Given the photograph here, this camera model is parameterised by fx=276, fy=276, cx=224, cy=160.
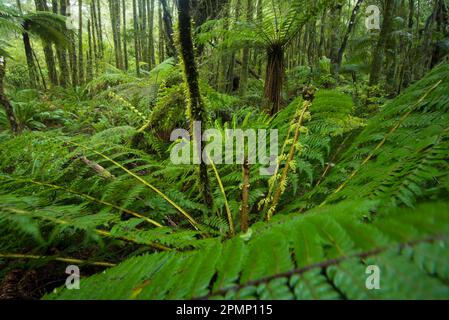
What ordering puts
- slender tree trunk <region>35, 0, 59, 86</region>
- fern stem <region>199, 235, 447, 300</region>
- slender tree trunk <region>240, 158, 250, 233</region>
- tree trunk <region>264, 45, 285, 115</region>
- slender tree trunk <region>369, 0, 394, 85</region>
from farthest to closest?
slender tree trunk <region>35, 0, 59, 86</region>
slender tree trunk <region>369, 0, 394, 85</region>
tree trunk <region>264, 45, 285, 115</region>
slender tree trunk <region>240, 158, 250, 233</region>
fern stem <region>199, 235, 447, 300</region>

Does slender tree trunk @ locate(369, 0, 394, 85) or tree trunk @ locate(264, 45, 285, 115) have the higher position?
slender tree trunk @ locate(369, 0, 394, 85)

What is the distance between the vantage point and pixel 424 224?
1.35 ft

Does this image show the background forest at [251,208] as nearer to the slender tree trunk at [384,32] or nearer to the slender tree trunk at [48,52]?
the slender tree trunk at [384,32]

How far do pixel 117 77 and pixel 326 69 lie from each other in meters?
3.83

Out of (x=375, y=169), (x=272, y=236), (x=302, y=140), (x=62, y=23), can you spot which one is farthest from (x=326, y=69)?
(x=62, y=23)

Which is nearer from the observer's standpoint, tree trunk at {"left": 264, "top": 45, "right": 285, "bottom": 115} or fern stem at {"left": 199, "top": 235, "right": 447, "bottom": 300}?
fern stem at {"left": 199, "top": 235, "right": 447, "bottom": 300}

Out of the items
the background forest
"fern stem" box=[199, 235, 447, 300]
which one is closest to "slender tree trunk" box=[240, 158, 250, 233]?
the background forest

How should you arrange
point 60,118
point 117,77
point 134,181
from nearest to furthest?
point 134,181 < point 117,77 < point 60,118

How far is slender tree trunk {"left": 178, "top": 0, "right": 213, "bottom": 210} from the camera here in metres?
0.98

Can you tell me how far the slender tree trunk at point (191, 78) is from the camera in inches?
38.7

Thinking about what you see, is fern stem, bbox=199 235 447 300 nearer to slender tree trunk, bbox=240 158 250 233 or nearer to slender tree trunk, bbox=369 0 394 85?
slender tree trunk, bbox=240 158 250 233

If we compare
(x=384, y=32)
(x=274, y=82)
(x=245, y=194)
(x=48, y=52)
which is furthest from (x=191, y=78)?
(x=48, y=52)

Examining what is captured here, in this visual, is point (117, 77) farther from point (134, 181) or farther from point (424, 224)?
point (424, 224)

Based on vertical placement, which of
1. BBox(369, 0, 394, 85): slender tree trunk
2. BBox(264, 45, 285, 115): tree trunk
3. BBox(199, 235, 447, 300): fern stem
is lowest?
BBox(199, 235, 447, 300): fern stem
